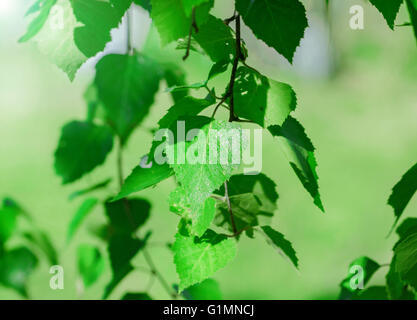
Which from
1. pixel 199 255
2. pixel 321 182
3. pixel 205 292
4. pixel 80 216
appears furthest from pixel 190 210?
pixel 321 182

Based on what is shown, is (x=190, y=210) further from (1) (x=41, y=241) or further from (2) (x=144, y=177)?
(1) (x=41, y=241)

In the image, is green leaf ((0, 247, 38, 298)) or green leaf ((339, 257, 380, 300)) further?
green leaf ((0, 247, 38, 298))

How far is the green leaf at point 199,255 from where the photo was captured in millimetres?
300

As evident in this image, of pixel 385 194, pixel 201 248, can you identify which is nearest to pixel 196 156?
pixel 201 248

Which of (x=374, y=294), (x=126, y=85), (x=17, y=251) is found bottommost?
(x=374, y=294)

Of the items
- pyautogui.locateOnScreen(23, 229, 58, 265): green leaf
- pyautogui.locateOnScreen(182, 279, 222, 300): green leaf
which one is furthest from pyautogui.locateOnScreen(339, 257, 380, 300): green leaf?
pyautogui.locateOnScreen(23, 229, 58, 265): green leaf

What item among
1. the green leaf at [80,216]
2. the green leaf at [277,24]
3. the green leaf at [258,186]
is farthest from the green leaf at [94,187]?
the green leaf at [277,24]

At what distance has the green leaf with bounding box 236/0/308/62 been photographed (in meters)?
0.29

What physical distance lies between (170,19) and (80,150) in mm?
365

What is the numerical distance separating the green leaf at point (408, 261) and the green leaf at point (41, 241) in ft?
1.53

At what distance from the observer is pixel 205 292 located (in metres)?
0.52

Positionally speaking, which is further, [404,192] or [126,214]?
[126,214]

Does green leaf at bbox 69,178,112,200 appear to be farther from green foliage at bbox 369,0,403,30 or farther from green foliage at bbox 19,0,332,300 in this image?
green foliage at bbox 369,0,403,30

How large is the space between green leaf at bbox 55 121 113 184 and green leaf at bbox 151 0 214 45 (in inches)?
13.7
